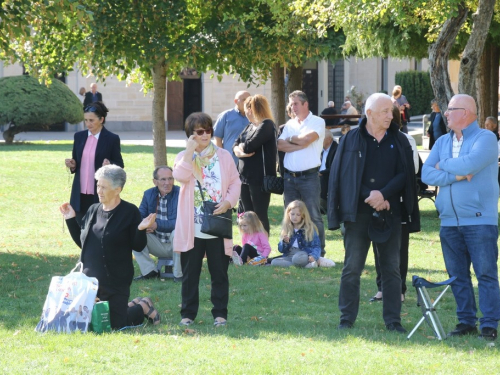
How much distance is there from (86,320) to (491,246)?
3.29m

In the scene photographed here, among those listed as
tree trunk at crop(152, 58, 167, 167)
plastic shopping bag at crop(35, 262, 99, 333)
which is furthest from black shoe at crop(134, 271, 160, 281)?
tree trunk at crop(152, 58, 167, 167)

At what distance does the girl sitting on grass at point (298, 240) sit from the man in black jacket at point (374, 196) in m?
3.33

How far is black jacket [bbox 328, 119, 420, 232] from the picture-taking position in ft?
23.8

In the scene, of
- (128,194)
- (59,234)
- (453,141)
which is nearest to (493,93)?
(128,194)

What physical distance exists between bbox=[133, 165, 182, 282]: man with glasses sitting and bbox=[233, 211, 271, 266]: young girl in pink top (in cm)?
115

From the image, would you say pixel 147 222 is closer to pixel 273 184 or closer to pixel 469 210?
pixel 469 210

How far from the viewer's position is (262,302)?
8.91 meters

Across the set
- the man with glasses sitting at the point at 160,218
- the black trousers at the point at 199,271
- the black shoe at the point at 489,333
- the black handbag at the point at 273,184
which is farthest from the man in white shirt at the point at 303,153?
the black shoe at the point at 489,333

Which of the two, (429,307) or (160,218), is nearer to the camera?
(429,307)

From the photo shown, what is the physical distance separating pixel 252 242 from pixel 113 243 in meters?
4.01

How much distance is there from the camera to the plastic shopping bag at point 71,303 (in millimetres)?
7145

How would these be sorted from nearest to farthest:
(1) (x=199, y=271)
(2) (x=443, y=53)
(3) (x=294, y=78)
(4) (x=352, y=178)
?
(4) (x=352, y=178)
(1) (x=199, y=271)
(2) (x=443, y=53)
(3) (x=294, y=78)

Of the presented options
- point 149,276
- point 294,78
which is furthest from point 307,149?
point 294,78

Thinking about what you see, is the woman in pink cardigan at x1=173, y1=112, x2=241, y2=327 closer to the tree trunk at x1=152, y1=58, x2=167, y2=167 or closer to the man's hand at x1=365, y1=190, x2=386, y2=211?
the man's hand at x1=365, y1=190, x2=386, y2=211
